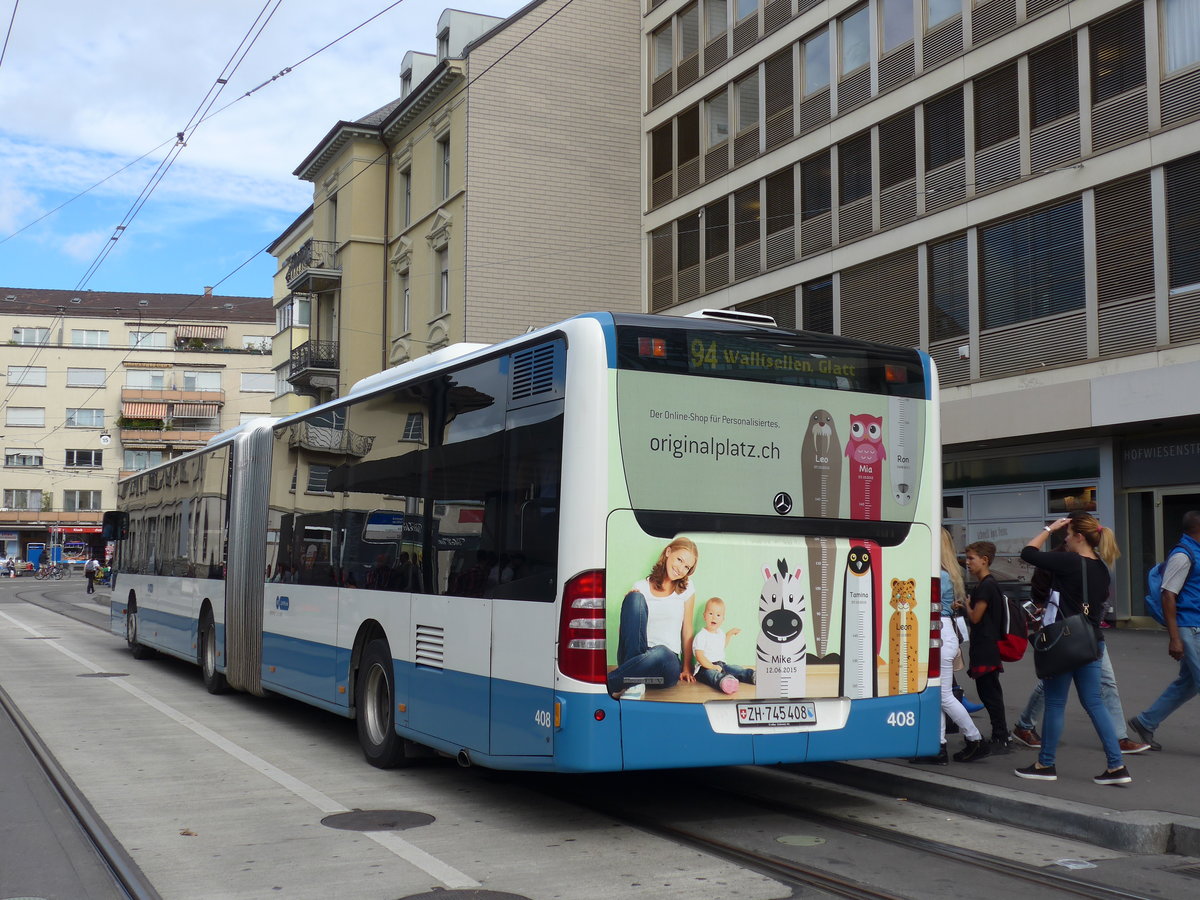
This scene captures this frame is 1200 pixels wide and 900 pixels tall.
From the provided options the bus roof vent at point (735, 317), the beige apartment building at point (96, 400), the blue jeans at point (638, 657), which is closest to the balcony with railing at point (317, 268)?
the bus roof vent at point (735, 317)

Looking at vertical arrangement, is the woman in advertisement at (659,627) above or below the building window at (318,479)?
below

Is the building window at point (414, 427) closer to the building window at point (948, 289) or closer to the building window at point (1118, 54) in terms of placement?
the building window at point (1118, 54)

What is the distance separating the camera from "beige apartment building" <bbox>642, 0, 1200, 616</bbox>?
20.7m

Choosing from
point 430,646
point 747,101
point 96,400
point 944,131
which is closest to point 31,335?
point 96,400

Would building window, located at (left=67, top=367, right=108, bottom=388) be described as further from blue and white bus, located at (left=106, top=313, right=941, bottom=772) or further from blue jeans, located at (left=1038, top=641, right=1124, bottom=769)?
blue jeans, located at (left=1038, top=641, right=1124, bottom=769)

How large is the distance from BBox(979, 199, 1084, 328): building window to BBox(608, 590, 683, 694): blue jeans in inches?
672

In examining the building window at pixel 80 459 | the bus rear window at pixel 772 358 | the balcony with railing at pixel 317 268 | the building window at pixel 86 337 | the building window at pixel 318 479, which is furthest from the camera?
the building window at pixel 86 337

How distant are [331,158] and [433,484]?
37946mm

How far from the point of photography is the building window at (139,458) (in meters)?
89.8

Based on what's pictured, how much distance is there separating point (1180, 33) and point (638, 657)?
1779 centimetres

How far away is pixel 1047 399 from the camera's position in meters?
22.3

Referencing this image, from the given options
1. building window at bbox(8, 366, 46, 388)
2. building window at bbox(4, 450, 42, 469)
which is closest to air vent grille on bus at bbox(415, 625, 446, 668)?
building window at bbox(4, 450, 42, 469)

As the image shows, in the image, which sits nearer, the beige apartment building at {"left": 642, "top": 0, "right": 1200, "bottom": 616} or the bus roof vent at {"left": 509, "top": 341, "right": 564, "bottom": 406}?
the bus roof vent at {"left": 509, "top": 341, "right": 564, "bottom": 406}

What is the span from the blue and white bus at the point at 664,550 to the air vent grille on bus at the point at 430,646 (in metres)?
0.03
